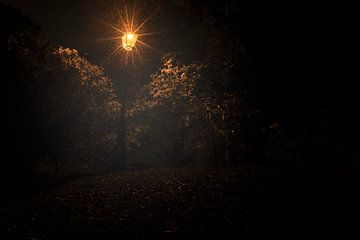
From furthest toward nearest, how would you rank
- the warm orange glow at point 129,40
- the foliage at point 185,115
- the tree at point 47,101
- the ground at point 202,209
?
1. the foliage at point 185,115
2. the tree at point 47,101
3. the warm orange glow at point 129,40
4. the ground at point 202,209

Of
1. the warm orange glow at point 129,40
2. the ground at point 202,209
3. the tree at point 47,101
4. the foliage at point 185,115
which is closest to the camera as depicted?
the ground at point 202,209

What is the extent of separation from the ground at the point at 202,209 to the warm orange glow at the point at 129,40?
822 centimetres

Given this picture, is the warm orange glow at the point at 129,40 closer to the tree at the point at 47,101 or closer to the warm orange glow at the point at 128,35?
the warm orange glow at the point at 128,35

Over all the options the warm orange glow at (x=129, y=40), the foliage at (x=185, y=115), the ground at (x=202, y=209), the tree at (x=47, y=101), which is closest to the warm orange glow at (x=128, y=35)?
the warm orange glow at (x=129, y=40)

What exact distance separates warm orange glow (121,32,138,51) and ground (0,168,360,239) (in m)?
8.22

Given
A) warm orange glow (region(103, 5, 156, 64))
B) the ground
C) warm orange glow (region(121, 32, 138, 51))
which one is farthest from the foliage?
the ground

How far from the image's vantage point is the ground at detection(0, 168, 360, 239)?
343 inches

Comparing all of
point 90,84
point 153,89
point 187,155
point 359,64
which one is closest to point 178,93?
point 153,89

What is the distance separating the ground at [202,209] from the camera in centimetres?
870

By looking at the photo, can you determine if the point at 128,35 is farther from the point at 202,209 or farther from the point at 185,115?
the point at 185,115

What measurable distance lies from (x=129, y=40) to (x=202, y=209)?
13056mm

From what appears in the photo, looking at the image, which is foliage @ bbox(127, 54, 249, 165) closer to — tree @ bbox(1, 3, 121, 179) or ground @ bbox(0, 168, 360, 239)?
tree @ bbox(1, 3, 121, 179)

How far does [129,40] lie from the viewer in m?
21.3

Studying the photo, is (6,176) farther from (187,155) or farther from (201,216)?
(187,155)
